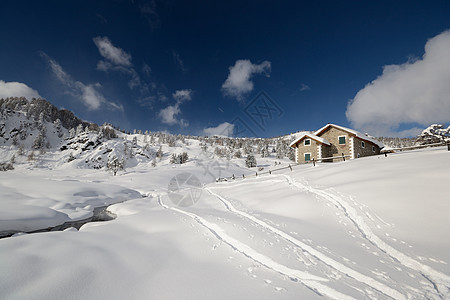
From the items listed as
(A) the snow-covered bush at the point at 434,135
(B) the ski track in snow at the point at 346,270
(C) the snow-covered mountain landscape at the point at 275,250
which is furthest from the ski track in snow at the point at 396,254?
(A) the snow-covered bush at the point at 434,135

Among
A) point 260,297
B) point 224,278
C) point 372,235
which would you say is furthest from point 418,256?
point 224,278

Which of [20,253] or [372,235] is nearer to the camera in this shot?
[20,253]

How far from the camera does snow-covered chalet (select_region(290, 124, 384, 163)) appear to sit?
2380cm

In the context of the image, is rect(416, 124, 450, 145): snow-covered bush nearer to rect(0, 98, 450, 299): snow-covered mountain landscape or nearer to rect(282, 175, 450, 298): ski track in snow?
rect(0, 98, 450, 299): snow-covered mountain landscape

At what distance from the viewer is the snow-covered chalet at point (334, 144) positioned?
2380 cm

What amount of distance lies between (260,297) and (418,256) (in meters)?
4.88

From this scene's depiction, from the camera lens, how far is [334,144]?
25.4m

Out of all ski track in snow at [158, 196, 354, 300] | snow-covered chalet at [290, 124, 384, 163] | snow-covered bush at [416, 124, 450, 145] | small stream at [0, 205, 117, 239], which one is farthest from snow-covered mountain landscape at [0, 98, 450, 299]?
snow-covered bush at [416, 124, 450, 145]

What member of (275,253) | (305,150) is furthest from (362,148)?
(275,253)

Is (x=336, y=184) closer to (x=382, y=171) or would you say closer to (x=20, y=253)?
(x=382, y=171)

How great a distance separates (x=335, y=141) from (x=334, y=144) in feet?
1.58

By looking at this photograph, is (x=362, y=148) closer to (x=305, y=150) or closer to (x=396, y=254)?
(x=305, y=150)

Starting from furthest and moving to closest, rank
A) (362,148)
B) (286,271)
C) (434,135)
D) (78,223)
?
(434,135) < (362,148) < (78,223) < (286,271)

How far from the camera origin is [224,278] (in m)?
3.60
